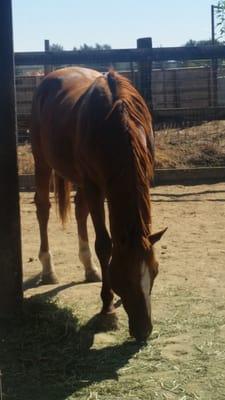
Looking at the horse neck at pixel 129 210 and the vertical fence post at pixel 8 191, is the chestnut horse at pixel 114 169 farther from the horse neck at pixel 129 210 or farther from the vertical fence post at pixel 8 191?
the vertical fence post at pixel 8 191

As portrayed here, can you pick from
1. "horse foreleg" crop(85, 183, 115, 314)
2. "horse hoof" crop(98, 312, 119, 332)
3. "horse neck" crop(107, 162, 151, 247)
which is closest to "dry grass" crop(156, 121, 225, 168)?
"horse foreleg" crop(85, 183, 115, 314)

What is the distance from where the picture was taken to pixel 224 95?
1441 cm

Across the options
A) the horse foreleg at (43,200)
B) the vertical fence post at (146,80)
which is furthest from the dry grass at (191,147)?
the horse foreleg at (43,200)

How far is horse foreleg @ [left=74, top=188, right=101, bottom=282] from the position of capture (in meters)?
5.09

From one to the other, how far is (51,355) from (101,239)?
3.01 ft

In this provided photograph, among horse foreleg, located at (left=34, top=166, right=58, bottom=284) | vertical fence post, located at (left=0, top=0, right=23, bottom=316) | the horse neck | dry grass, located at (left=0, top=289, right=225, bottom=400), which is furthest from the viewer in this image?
horse foreleg, located at (left=34, top=166, right=58, bottom=284)

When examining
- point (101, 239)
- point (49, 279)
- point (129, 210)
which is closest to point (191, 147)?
point (49, 279)

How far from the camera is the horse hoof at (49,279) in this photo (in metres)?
5.06

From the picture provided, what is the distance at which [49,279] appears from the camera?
16.7ft

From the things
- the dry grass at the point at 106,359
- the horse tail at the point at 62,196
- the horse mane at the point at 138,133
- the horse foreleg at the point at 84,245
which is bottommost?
the dry grass at the point at 106,359

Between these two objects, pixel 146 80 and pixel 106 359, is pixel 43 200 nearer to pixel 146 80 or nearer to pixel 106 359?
pixel 106 359

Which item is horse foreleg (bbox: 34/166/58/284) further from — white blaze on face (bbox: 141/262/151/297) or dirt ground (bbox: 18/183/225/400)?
white blaze on face (bbox: 141/262/151/297)

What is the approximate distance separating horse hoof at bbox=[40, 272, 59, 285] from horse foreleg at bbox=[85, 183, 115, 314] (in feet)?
3.83

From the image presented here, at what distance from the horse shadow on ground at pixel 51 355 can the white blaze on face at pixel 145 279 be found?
42cm
